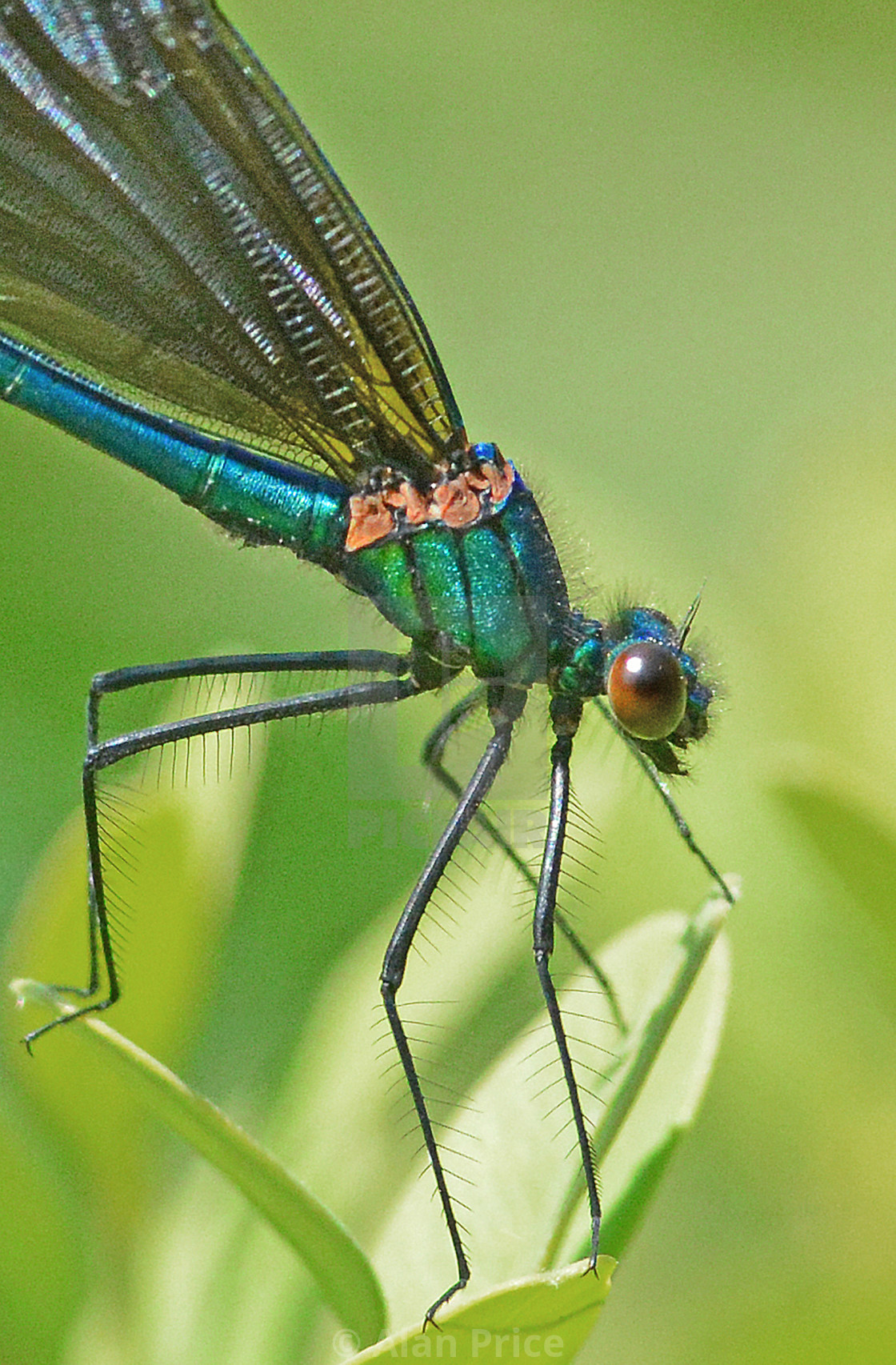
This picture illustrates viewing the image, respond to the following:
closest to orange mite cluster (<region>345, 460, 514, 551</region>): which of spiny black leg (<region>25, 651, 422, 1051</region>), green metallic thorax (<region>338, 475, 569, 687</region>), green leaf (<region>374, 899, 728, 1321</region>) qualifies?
green metallic thorax (<region>338, 475, 569, 687</region>)

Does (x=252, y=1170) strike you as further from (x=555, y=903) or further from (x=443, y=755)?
(x=443, y=755)

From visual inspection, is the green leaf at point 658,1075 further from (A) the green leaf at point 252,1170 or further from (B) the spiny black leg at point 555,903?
(A) the green leaf at point 252,1170

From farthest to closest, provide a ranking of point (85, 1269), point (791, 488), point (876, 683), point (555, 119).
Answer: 1. point (555, 119)
2. point (791, 488)
3. point (876, 683)
4. point (85, 1269)

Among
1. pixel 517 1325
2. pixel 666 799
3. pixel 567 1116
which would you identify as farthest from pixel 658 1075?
pixel 666 799

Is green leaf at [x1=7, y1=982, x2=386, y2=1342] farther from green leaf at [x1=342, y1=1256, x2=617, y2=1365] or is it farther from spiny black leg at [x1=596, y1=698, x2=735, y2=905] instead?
spiny black leg at [x1=596, y1=698, x2=735, y2=905]

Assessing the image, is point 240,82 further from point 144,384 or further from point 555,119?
point 555,119

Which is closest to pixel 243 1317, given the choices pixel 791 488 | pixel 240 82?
pixel 791 488
